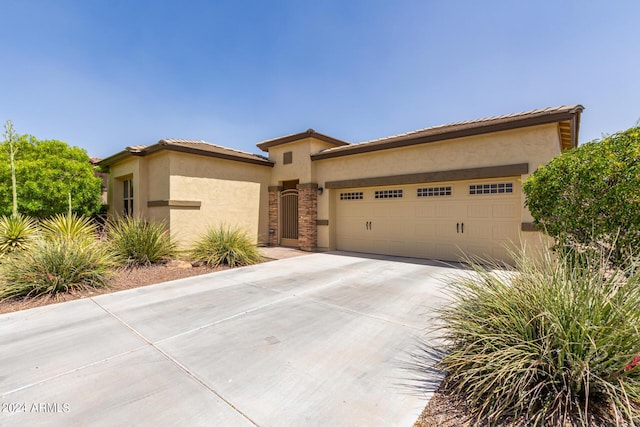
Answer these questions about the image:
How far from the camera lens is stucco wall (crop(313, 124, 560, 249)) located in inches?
306

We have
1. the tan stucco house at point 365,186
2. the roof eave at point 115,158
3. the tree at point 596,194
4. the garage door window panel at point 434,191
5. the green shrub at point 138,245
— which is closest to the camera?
the tree at point 596,194

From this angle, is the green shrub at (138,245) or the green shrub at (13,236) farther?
the green shrub at (138,245)

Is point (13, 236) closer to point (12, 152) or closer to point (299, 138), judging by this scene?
point (12, 152)

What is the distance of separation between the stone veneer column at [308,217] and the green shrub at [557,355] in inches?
369

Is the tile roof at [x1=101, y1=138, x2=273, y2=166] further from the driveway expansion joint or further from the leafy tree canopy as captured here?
the driveway expansion joint

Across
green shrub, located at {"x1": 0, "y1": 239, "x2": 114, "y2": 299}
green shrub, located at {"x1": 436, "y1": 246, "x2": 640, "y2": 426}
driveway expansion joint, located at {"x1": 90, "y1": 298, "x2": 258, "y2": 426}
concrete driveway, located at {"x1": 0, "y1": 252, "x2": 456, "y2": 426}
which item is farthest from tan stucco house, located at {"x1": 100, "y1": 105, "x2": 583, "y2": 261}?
driveway expansion joint, located at {"x1": 90, "y1": 298, "x2": 258, "y2": 426}

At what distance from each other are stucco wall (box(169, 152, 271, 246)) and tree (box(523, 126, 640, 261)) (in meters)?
10.5

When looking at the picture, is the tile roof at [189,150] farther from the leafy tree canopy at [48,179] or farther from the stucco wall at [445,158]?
the stucco wall at [445,158]

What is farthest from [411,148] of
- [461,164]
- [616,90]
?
[616,90]

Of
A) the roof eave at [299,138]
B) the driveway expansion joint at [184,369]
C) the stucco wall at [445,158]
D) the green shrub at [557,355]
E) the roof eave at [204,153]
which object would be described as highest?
the roof eave at [299,138]

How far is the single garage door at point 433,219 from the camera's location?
27.9 ft

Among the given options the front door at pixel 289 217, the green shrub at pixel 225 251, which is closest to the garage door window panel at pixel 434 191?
the front door at pixel 289 217

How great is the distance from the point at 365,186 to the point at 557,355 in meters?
9.05

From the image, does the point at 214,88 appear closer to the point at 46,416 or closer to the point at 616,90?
the point at 46,416
